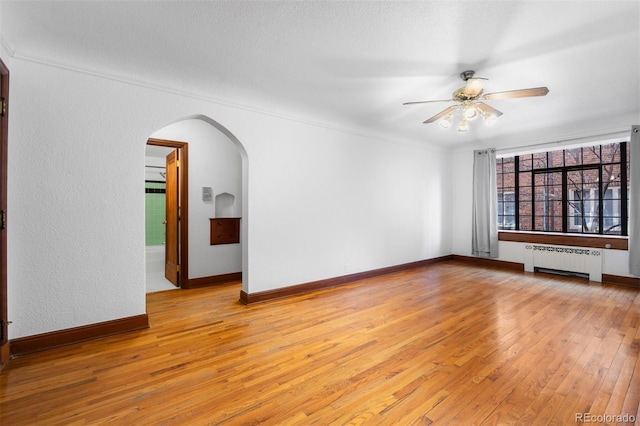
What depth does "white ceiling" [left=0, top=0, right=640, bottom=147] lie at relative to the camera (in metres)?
2.03

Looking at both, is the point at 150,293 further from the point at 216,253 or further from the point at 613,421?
the point at 613,421

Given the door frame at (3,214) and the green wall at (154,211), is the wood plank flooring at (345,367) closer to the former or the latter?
the door frame at (3,214)

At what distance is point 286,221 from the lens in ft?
13.5

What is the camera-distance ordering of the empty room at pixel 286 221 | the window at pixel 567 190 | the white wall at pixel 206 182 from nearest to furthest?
1. the empty room at pixel 286 221
2. the white wall at pixel 206 182
3. the window at pixel 567 190

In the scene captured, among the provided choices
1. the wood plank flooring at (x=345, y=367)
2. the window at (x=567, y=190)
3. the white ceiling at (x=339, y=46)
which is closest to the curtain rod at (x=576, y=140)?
the window at (x=567, y=190)

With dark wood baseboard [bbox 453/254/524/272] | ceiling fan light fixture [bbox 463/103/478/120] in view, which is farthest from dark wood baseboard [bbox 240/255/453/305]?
ceiling fan light fixture [bbox 463/103/478/120]

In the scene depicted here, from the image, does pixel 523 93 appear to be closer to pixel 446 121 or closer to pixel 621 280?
pixel 446 121

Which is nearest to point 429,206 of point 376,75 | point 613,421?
point 376,75

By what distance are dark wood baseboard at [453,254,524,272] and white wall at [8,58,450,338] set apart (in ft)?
12.8

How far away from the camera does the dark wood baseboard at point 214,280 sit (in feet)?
14.9

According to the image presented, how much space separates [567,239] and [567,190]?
998 millimetres

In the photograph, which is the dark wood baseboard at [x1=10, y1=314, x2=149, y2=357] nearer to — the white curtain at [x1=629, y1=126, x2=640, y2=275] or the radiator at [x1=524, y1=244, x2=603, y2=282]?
the radiator at [x1=524, y1=244, x2=603, y2=282]

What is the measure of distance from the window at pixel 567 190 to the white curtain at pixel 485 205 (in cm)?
51

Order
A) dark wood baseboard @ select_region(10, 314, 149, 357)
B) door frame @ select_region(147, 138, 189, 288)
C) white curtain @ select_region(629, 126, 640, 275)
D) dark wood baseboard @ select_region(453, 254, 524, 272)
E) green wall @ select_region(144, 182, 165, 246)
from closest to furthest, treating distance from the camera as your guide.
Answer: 1. dark wood baseboard @ select_region(10, 314, 149, 357)
2. white curtain @ select_region(629, 126, 640, 275)
3. door frame @ select_region(147, 138, 189, 288)
4. dark wood baseboard @ select_region(453, 254, 524, 272)
5. green wall @ select_region(144, 182, 165, 246)
